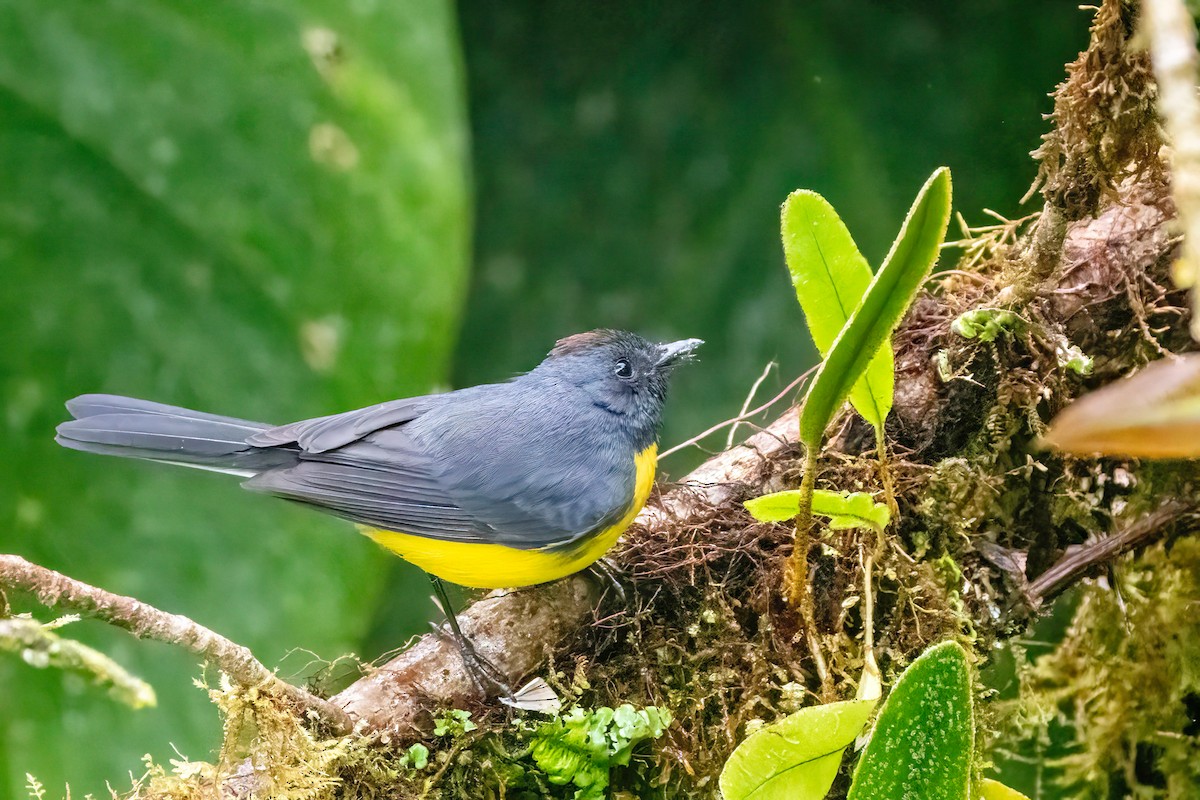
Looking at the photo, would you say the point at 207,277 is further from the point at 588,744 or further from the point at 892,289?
the point at 892,289

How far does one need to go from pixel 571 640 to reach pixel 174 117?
1.34 meters

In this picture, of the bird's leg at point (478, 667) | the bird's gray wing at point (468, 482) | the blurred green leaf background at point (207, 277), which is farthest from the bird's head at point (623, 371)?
the bird's leg at point (478, 667)

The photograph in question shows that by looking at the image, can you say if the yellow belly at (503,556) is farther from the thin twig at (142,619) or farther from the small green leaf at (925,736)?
the small green leaf at (925,736)

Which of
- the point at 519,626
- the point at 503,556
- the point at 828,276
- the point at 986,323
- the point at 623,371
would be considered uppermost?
the point at 828,276

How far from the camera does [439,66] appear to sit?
2012mm

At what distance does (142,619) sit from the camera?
1.16 m

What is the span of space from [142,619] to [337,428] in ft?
2.48

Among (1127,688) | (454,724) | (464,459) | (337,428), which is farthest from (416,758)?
(1127,688)

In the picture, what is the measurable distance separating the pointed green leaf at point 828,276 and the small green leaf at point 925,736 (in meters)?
0.42

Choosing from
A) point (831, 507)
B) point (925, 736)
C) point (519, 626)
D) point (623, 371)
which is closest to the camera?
point (925, 736)

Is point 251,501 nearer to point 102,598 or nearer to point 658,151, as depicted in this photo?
point 102,598

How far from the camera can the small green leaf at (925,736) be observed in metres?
1.13

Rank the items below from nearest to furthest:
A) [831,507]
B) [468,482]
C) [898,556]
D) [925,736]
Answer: [925,736]
[831,507]
[898,556]
[468,482]

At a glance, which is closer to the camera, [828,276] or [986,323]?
[828,276]
